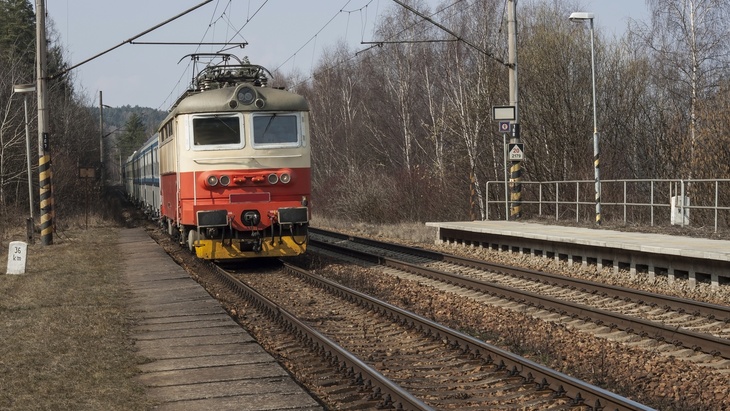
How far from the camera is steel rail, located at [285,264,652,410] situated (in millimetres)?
6017

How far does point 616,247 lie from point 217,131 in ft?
22.6

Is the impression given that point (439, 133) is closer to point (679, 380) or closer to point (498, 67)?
point (498, 67)

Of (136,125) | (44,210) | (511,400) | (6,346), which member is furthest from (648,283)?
(136,125)

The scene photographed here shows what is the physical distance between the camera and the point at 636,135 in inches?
1219

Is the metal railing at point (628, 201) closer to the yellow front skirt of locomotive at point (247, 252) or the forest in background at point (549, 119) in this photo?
the forest in background at point (549, 119)

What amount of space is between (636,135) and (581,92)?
329 centimetres

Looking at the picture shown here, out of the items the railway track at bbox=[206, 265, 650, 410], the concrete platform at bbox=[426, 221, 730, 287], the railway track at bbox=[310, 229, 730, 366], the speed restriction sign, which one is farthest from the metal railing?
the railway track at bbox=[206, 265, 650, 410]

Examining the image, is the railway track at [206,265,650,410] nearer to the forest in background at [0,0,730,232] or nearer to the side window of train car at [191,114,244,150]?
the side window of train car at [191,114,244,150]

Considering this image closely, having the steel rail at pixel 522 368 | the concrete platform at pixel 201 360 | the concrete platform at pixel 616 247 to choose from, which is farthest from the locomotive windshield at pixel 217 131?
the concrete platform at pixel 616 247

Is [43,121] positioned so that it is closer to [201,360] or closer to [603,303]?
[603,303]

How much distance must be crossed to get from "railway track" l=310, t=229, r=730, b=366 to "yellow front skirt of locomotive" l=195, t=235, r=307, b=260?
6.31ft

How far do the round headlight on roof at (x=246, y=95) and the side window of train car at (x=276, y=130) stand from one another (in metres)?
0.28

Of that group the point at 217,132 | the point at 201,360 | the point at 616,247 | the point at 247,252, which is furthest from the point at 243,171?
the point at 201,360

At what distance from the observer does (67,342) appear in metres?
8.66
